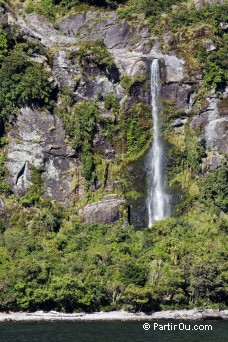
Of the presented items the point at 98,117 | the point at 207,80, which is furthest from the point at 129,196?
the point at 207,80

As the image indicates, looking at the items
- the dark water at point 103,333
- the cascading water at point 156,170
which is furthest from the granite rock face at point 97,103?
the dark water at point 103,333

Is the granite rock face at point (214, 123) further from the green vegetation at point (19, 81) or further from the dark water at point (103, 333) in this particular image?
the dark water at point (103, 333)

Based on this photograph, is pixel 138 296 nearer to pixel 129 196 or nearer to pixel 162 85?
pixel 129 196

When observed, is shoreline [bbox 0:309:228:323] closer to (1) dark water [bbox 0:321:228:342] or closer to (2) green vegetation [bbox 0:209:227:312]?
(2) green vegetation [bbox 0:209:227:312]

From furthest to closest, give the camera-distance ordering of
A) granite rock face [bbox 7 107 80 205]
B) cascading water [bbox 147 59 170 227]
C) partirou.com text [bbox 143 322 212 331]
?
granite rock face [bbox 7 107 80 205] → cascading water [bbox 147 59 170 227] → partirou.com text [bbox 143 322 212 331]

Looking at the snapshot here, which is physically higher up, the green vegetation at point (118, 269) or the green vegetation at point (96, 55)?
the green vegetation at point (96, 55)

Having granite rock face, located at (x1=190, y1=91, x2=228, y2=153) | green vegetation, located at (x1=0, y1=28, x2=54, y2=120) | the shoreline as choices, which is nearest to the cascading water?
granite rock face, located at (x1=190, y1=91, x2=228, y2=153)
